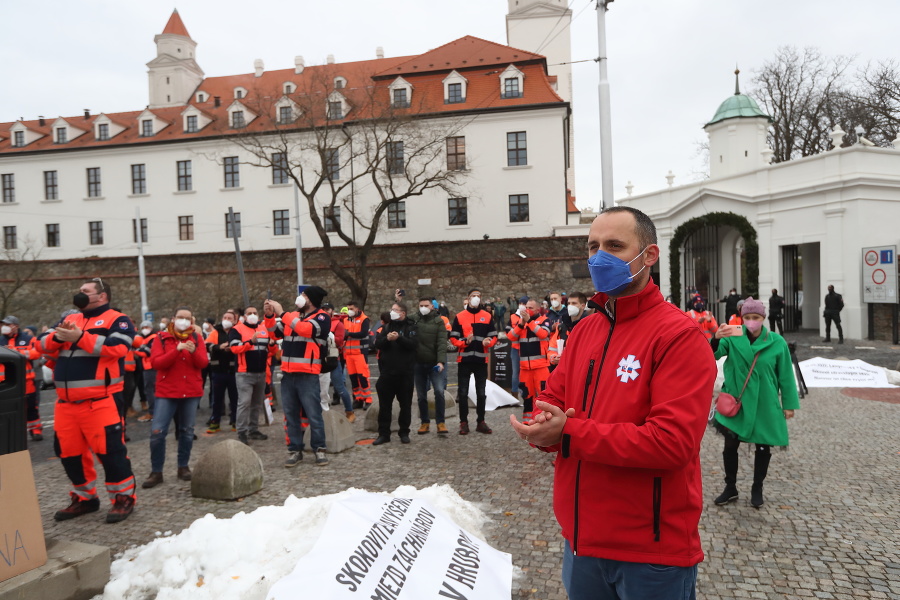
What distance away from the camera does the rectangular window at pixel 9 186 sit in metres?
49.0

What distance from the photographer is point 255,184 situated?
44406 millimetres

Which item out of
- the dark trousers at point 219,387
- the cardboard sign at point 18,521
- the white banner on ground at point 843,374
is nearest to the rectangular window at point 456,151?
the white banner on ground at point 843,374

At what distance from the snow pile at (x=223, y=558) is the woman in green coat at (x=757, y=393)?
108 inches

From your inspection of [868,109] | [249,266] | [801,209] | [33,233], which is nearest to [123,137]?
[33,233]

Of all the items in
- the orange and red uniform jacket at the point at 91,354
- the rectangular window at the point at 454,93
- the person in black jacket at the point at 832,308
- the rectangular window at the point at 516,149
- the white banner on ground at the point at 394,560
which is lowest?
the white banner on ground at the point at 394,560

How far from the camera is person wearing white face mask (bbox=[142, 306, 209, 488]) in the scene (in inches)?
292

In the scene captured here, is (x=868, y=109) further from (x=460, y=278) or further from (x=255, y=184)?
(x=255, y=184)

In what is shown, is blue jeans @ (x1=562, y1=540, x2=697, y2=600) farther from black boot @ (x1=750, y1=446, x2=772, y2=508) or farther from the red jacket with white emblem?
black boot @ (x1=750, y1=446, x2=772, y2=508)

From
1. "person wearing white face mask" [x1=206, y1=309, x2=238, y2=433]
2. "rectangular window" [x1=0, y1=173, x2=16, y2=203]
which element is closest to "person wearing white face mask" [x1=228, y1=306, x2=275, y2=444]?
"person wearing white face mask" [x1=206, y1=309, x2=238, y2=433]

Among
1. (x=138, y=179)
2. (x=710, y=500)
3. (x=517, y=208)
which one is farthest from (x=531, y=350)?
(x=138, y=179)

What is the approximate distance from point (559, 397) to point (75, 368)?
522 cm

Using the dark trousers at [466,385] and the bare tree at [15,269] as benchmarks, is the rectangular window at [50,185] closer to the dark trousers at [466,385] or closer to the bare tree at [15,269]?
the bare tree at [15,269]

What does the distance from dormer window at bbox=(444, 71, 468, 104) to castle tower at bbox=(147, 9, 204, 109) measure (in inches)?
1170

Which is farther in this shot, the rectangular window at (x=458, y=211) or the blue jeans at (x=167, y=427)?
the rectangular window at (x=458, y=211)
